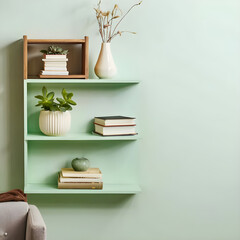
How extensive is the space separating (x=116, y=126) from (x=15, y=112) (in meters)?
0.69

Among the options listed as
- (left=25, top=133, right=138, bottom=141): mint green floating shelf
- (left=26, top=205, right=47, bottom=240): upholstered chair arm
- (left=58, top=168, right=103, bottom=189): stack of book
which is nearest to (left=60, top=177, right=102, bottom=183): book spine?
(left=58, top=168, right=103, bottom=189): stack of book

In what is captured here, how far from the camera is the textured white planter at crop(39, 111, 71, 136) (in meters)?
2.73

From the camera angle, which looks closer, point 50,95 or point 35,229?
point 35,229

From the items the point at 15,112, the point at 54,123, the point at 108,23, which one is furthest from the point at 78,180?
the point at 108,23

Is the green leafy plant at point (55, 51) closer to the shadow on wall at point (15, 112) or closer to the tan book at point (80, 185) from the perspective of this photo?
the shadow on wall at point (15, 112)

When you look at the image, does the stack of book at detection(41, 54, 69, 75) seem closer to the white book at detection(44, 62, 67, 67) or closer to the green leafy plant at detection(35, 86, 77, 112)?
the white book at detection(44, 62, 67, 67)

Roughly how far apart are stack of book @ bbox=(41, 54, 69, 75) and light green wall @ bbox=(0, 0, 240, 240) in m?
0.23

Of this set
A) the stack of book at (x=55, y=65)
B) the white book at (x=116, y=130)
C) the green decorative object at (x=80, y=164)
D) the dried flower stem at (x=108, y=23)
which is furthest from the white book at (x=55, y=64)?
the green decorative object at (x=80, y=164)

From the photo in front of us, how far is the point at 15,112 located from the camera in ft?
9.54

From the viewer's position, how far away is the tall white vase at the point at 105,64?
277 centimetres

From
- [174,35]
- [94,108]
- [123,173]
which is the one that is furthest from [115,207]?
[174,35]

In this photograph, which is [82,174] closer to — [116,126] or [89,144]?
[89,144]

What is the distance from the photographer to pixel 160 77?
9.70 feet

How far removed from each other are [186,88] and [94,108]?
0.64 metres
